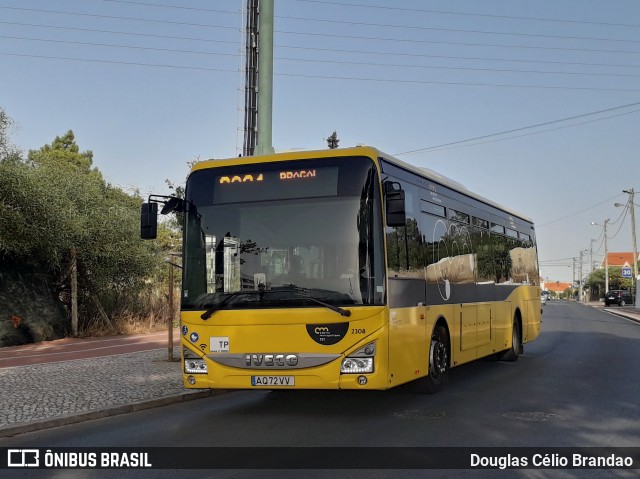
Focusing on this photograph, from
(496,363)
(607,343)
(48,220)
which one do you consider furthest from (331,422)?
(607,343)

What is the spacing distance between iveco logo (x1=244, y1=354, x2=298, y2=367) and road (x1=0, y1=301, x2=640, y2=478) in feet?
2.34

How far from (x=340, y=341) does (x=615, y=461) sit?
311cm

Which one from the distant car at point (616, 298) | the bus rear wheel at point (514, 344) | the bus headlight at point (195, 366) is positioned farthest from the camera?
the distant car at point (616, 298)

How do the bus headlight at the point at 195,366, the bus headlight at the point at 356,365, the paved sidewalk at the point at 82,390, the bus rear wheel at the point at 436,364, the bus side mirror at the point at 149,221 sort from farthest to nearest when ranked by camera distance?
the bus rear wheel at the point at 436,364 < the bus side mirror at the point at 149,221 < the paved sidewalk at the point at 82,390 < the bus headlight at the point at 195,366 < the bus headlight at the point at 356,365

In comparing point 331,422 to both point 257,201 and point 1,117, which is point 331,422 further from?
point 1,117

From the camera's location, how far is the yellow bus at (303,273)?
8.05m

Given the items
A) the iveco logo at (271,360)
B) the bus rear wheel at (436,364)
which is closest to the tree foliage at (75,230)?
the iveco logo at (271,360)

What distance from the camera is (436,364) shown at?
10.0m

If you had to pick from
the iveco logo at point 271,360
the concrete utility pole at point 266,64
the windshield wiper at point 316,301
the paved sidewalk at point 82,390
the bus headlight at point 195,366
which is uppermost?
the concrete utility pole at point 266,64

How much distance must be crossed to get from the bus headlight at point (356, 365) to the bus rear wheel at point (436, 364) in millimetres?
2020

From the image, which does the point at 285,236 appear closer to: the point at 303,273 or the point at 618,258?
the point at 303,273

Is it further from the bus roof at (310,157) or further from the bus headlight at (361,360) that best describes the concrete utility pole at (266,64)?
the bus headlight at (361,360)

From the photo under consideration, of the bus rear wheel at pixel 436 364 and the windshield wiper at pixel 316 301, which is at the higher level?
the windshield wiper at pixel 316 301

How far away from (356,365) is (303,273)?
1234 millimetres
